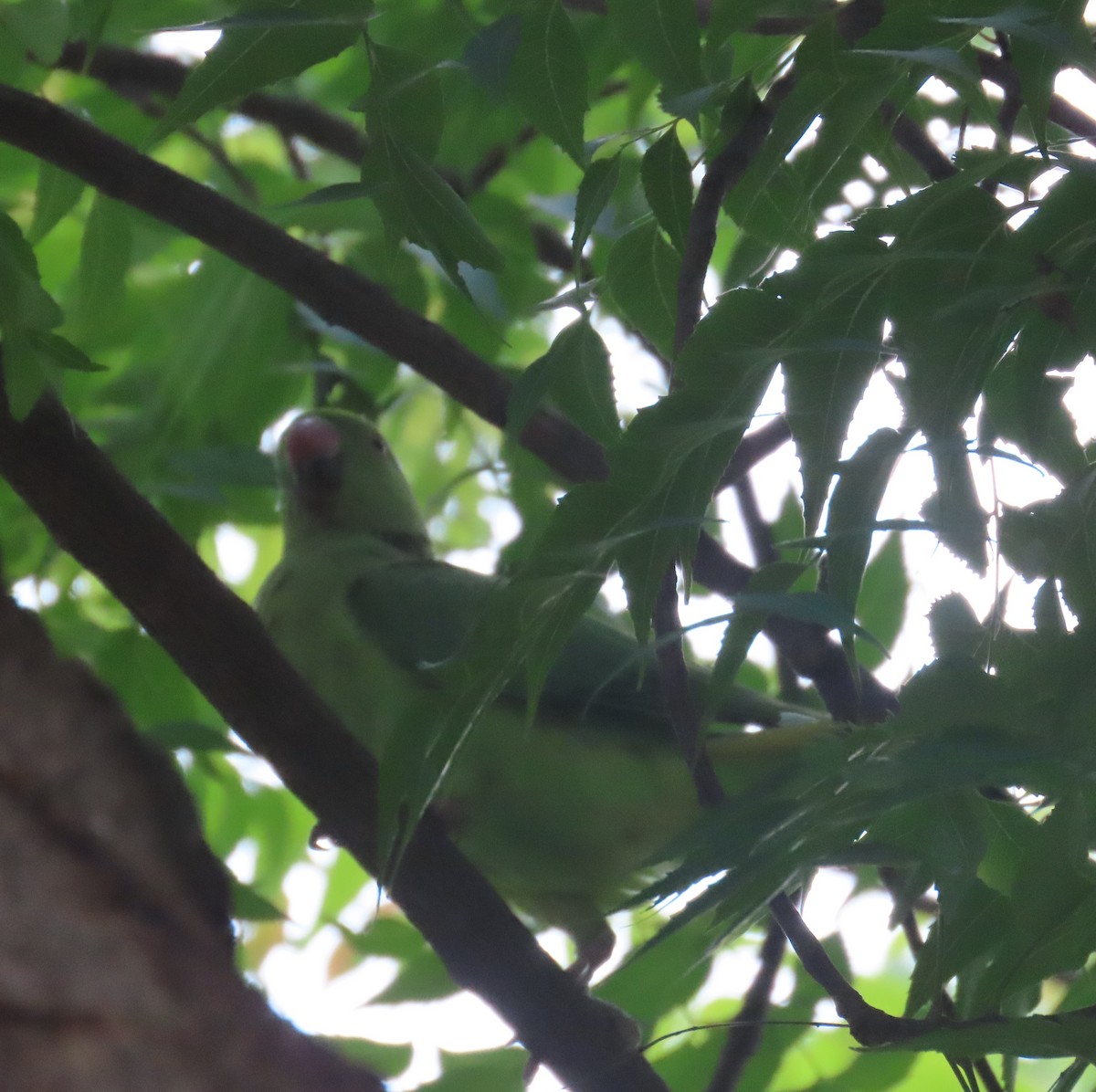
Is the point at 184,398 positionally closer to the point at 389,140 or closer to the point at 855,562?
the point at 389,140

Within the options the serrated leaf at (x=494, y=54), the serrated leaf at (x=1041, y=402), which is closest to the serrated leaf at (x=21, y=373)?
the serrated leaf at (x=494, y=54)

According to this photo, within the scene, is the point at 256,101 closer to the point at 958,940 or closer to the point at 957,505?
the point at 957,505

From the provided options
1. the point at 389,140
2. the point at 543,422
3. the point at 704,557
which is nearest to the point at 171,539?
the point at 389,140

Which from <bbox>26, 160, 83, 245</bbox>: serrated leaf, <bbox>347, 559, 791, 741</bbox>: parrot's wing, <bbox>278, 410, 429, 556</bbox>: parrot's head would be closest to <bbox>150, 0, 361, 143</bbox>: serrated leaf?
<bbox>26, 160, 83, 245</bbox>: serrated leaf

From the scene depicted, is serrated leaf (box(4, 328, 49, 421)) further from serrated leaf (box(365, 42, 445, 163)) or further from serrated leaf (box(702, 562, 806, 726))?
serrated leaf (box(702, 562, 806, 726))

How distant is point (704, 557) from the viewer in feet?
5.73

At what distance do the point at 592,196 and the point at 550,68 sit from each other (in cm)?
10

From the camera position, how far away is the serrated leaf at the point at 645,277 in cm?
117

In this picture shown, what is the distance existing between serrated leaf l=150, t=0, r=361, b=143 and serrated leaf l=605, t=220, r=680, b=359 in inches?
12.5

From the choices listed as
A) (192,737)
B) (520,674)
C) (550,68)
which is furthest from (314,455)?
(550,68)

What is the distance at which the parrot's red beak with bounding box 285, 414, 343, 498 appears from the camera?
256cm

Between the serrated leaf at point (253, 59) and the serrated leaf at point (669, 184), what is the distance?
255 millimetres

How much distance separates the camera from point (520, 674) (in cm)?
188

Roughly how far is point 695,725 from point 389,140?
1.81 feet
